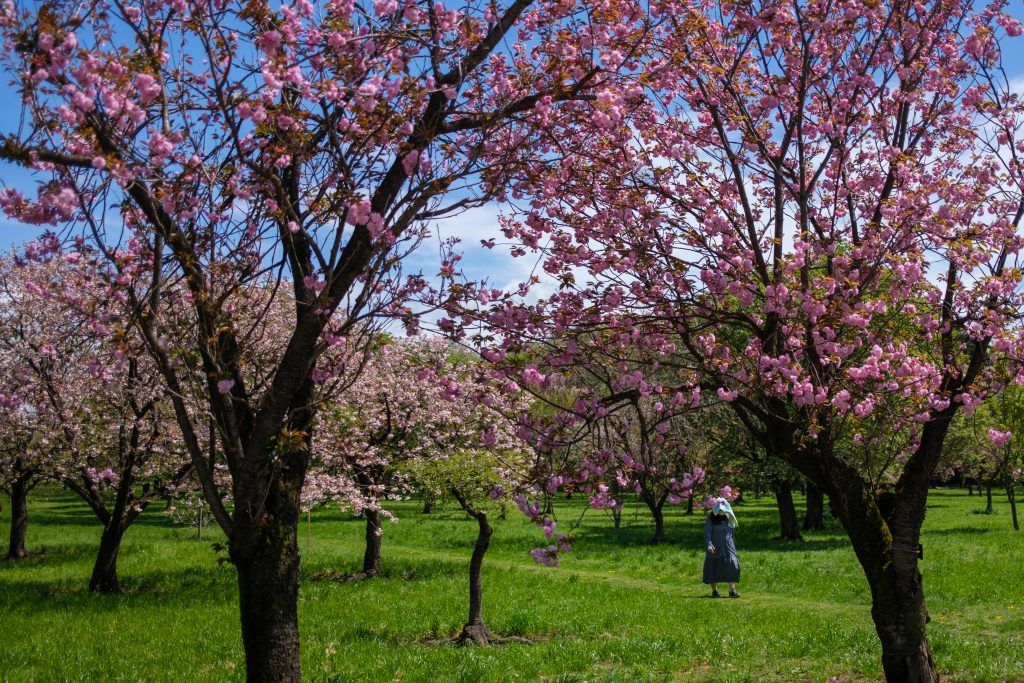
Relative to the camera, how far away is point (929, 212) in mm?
6789

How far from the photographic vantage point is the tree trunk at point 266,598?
546 centimetres

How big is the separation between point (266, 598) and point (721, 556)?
491 inches

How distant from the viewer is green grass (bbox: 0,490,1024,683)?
31.8ft

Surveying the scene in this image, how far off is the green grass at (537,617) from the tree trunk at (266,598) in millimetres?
4075

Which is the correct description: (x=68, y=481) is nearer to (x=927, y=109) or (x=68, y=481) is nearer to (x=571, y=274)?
(x=571, y=274)

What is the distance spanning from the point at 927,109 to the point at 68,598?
1584 centimetres

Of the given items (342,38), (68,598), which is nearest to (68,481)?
(68,598)

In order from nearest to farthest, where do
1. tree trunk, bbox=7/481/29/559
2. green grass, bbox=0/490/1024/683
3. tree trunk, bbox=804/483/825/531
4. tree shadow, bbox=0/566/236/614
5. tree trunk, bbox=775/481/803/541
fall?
green grass, bbox=0/490/1024/683, tree shadow, bbox=0/566/236/614, tree trunk, bbox=7/481/29/559, tree trunk, bbox=775/481/803/541, tree trunk, bbox=804/483/825/531

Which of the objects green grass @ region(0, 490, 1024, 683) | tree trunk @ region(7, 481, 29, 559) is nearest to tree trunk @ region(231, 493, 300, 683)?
green grass @ region(0, 490, 1024, 683)

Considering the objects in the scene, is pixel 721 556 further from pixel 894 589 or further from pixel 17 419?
pixel 17 419

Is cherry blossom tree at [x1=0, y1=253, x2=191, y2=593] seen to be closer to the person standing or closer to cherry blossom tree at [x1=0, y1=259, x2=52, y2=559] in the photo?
cherry blossom tree at [x1=0, y1=259, x2=52, y2=559]

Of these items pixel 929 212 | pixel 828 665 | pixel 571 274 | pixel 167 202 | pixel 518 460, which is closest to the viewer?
pixel 167 202

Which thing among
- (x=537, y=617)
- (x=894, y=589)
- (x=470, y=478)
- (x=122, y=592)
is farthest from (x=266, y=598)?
(x=122, y=592)

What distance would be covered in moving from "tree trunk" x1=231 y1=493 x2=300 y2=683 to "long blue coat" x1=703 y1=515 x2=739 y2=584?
39.3 ft
